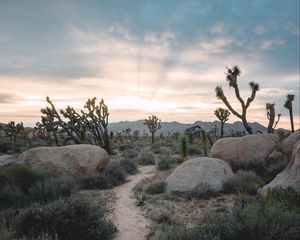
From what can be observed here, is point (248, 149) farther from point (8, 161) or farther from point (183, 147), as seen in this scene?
point (8, 161)

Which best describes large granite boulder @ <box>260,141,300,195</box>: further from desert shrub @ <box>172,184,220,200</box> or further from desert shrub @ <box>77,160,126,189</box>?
desert shrub @ <box>77,160,126,189</box>

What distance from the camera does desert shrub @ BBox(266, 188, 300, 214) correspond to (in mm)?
7404

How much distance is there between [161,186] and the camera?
38.8ft

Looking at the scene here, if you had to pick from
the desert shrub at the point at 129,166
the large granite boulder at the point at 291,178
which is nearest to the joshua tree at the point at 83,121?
the desert shrub at the point at 129,166

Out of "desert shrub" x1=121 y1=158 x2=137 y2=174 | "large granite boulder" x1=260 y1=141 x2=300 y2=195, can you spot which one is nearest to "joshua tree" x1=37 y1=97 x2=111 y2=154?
"desert shrub" x1=121 y1=158 x2=137 y2=174

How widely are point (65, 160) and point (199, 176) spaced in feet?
20.5

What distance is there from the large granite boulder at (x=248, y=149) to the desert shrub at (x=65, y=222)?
31.1 feet

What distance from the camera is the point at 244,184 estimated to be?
35.5ft

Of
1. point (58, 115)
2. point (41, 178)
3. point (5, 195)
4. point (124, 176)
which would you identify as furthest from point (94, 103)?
point (5, 195)

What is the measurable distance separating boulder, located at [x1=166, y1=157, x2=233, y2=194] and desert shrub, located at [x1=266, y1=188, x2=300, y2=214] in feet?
9.42

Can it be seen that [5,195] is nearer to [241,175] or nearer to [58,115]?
[241,175]

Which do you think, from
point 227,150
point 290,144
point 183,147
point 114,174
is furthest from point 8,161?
point 290,144

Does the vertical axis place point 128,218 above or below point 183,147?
below

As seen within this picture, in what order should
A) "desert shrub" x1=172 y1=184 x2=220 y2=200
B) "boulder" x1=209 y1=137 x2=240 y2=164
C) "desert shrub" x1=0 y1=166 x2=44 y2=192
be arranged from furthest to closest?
"boulder" x1=209 y1=137 x2=240 y2=164
"desert shrub" x1=172 y1=184 x2=220 y2=200
"desert shrub" x1=0 y1=166 x2=44 y2=192
